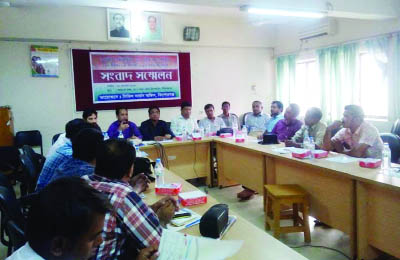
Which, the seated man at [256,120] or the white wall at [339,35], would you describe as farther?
the seated man at [256,120]

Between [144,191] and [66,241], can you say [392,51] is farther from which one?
[66,241]

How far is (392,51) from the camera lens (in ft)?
16.3

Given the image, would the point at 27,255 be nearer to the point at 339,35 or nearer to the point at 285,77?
the point at 339,35

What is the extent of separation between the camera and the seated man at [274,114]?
18.2 feet

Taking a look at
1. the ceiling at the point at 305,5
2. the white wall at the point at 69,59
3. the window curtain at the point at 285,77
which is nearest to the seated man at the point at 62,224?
the ceiling at the point at 305,5

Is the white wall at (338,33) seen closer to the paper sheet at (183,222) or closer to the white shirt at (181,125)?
the white shirt at (181,125)

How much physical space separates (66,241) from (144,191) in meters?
1.60

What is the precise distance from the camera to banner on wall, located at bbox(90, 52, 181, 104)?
19.3 feet

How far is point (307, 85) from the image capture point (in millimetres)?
6680

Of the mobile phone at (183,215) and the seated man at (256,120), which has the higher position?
the seated man at (256,120)

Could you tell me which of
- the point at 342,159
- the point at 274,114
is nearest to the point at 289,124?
the point at 274,114

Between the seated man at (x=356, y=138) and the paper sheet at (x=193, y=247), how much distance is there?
222cm

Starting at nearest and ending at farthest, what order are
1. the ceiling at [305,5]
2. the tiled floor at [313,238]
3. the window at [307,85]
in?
the tiled floor at [313,238] → the ceiling at [305,5] → the window at [307,85]

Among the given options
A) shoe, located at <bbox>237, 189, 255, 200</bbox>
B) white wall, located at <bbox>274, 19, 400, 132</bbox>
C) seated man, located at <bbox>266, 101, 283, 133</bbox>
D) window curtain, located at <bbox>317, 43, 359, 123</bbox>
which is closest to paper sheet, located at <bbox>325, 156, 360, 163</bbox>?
shoe, located at <bbox>237, 189, 255, 200</bbox>
